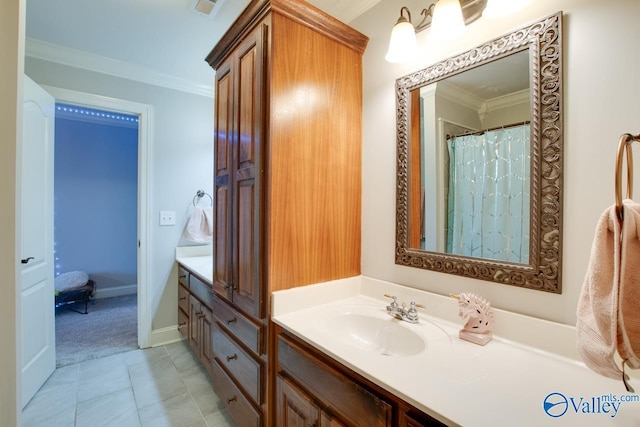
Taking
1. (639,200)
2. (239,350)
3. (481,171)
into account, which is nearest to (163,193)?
(239,350)

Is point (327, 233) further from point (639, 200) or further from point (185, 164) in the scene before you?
point (185, 164)

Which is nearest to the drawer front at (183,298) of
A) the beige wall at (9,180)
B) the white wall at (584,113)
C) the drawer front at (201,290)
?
the drawer front at (201,290)

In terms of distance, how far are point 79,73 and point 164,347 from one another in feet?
8.05

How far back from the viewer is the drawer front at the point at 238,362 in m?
1.25

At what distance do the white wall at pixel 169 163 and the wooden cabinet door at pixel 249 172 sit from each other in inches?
59.7

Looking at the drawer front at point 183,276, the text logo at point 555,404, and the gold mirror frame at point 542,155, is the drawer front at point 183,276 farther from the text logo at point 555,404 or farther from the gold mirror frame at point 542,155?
the text logo at point 555,404

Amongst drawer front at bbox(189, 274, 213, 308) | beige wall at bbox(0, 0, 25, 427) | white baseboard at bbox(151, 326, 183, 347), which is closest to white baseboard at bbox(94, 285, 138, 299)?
white baseboard at bbox(151, 326, 183, 347)

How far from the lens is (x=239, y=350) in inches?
54.8

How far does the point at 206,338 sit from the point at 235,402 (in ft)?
1.98

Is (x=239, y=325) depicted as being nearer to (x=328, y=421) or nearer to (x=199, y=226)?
(x=328, y=421)

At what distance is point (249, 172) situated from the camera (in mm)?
1305

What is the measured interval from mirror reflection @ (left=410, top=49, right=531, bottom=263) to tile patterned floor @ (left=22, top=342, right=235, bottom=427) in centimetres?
168

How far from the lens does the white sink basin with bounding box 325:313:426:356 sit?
1.09 m

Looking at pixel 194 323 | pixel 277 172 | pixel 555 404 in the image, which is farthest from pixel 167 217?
pixel 555 404
